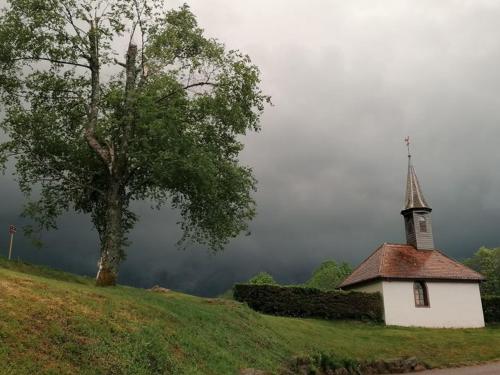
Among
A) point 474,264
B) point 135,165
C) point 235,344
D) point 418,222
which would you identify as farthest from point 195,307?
point 474,264

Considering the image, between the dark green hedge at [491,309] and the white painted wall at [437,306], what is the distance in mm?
1300

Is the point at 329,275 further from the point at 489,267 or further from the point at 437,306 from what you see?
the point at 437,306

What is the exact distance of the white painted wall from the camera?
39.7 metres

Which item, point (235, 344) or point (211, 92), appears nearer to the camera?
point (235, 344)

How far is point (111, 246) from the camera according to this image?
24.8m

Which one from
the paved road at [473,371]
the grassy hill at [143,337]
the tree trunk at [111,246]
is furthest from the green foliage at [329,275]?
the tree trunk at [111,246]

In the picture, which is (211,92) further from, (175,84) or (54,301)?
(54,301)

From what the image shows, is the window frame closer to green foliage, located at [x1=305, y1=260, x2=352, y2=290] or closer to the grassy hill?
the grassy hill

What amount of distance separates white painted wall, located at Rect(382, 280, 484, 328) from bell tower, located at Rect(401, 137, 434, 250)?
16.9ft

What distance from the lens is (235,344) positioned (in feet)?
67.3

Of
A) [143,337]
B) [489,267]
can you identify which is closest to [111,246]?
[143,337]

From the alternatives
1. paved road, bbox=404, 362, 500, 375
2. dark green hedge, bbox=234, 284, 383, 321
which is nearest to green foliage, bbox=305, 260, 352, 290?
dark green hedge, bbox=234, 284, 383, 321

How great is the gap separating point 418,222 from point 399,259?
5083 millimetres

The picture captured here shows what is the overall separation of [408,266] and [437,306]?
3.80m
